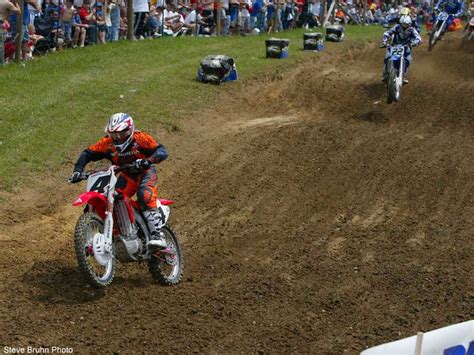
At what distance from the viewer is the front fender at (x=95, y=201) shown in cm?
768

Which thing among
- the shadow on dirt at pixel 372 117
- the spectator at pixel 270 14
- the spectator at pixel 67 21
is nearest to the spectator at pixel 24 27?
the spectator at pixel 67 21

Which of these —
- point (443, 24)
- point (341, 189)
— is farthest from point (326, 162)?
point (443, 24)

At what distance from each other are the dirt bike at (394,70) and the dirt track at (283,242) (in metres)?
0.50

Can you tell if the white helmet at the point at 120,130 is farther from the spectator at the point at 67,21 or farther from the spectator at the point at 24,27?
the spectator at the point at 67,21

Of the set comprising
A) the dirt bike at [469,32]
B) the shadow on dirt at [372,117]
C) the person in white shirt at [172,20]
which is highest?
the person in white shirt at [172,20]

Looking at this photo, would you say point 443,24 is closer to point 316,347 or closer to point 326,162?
point 326,162

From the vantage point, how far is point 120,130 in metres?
8.16

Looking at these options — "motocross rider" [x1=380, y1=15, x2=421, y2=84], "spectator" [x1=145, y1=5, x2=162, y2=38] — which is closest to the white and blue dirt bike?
"motocross rider" [x1=380, y1=15, x2=421, y2=84]

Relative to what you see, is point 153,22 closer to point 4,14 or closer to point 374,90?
point 374,90

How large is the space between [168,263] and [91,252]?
1124 millimetres

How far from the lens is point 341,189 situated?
1234cm

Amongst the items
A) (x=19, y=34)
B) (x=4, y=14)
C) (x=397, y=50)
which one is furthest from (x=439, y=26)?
(x=4, y=14)

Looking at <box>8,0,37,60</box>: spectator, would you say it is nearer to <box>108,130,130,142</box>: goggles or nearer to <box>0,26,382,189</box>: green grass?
<box>0,26,382,189</box>: green grass

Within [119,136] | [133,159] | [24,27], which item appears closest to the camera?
[119,136]
